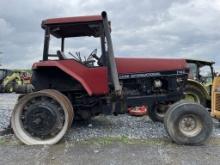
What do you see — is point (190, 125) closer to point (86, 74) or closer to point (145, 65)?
point (145, 65)

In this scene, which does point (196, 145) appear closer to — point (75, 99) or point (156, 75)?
point (156, 75)

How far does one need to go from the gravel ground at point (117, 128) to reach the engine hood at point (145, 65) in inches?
51.3

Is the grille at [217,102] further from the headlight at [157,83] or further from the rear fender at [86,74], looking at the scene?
the rear fender at [86,74]

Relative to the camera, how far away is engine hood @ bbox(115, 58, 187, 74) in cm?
904

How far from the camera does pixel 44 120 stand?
26.9 feet

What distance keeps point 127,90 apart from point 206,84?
6.35m

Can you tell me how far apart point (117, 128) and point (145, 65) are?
1.59 m

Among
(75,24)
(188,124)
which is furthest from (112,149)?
(75,24)

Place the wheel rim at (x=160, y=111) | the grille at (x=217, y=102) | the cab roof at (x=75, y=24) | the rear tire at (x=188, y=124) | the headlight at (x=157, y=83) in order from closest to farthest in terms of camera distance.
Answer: the rear tire at (x=188, y=124) → the cab roof at (x=75, y=24) → the headlight at (x=157, y=83) → the grille at (x=217, y=102) → the wheel rim at (x=160, y=111)

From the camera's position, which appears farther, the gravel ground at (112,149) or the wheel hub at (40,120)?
the wheel hub at (40,120)

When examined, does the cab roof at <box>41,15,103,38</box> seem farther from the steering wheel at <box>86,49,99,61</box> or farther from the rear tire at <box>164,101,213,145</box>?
the rear tire at <box>164,101,213,145</box>

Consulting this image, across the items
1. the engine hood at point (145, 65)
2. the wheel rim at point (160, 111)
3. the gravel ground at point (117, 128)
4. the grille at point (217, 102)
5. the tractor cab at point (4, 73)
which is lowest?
the gravel ground at point (117, 128)

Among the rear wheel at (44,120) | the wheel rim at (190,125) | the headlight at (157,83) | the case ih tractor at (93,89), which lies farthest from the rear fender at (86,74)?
the wheel rim at (190,125)

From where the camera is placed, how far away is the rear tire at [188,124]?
7.99m
